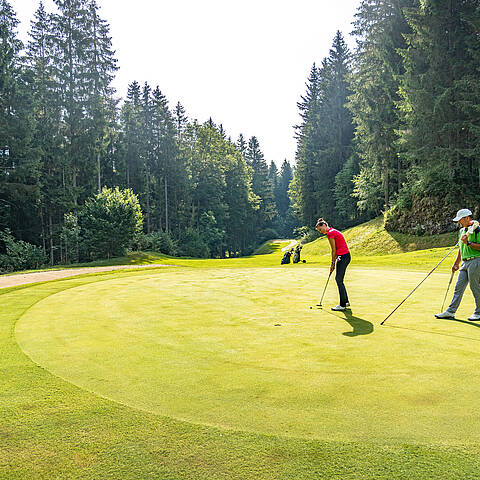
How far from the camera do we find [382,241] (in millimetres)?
33719

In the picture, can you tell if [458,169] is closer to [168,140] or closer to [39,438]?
[39,438]

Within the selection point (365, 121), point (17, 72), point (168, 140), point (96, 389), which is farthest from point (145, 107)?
point (96, 389)

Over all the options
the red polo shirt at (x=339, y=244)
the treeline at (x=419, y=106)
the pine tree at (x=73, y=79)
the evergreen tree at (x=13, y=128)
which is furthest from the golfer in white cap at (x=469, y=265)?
the pine tree at (x=73, y=79)

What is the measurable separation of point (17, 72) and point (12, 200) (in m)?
12.3

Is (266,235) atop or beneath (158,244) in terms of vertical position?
atop

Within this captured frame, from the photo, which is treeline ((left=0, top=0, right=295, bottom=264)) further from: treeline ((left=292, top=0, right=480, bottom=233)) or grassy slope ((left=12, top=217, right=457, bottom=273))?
treeline ((left=292, top=0, right=480, bottom=233))

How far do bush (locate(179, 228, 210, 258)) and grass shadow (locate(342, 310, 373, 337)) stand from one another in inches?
1901

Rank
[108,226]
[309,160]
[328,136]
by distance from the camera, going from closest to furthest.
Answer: [108,226], [328,136], [309,160]

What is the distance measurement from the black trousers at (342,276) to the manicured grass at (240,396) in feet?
1.83

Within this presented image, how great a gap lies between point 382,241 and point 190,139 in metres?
45.8

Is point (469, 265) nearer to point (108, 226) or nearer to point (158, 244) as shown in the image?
point (108, 226)

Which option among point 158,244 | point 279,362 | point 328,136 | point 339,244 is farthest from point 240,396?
point 328,136

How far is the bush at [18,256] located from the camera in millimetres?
30411

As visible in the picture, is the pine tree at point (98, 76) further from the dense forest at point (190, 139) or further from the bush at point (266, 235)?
the bush at point (266, 235)
